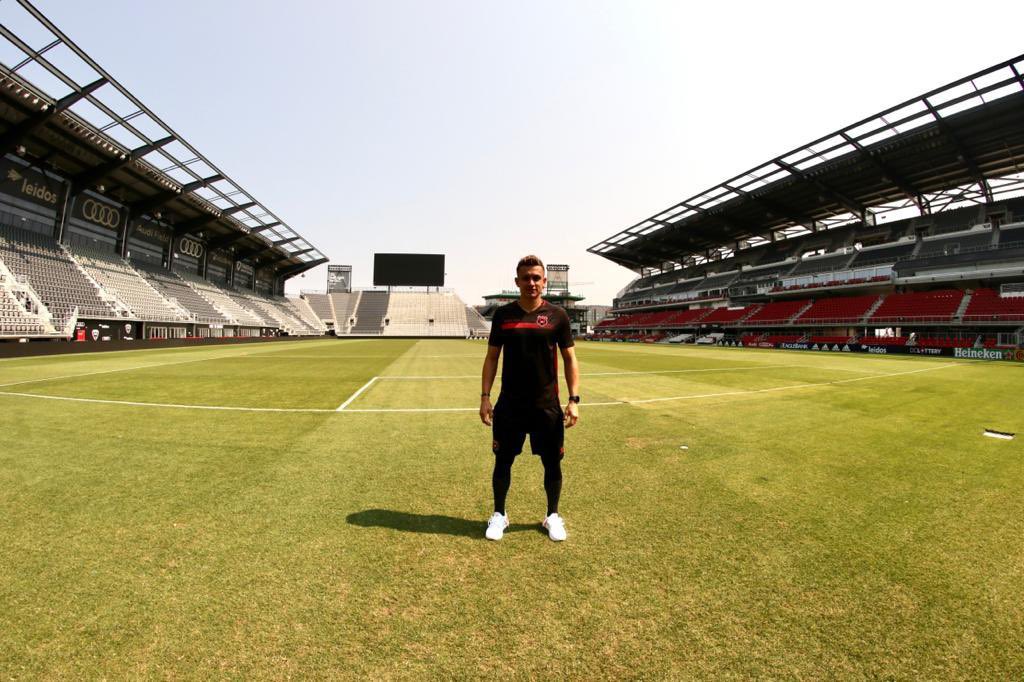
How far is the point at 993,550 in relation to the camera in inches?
107

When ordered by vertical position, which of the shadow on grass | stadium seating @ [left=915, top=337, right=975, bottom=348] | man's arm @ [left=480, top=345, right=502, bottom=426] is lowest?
the shadow on grass

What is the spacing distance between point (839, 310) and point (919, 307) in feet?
20.7

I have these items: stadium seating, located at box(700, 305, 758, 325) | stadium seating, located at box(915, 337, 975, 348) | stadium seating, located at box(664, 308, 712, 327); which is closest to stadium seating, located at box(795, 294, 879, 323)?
stadium seating, located at box(915, 337, 975, 348)

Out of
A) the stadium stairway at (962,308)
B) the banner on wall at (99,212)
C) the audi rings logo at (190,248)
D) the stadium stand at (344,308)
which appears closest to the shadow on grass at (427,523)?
the stadium stairway at (962,308)

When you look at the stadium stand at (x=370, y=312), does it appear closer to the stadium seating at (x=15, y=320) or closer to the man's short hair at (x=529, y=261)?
the stadium seating at (x=15, y=320)

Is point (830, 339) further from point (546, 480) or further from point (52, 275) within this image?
point (52, 275)

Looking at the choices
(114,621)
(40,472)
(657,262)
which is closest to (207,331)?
(40,472)

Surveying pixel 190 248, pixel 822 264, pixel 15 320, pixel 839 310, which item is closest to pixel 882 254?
pixel 822 264

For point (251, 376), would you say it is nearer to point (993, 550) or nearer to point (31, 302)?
point (993, 550)

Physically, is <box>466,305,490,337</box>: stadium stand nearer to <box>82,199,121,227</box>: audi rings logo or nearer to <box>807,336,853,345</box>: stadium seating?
<box>82,199,121,227</box>: audi rings logo

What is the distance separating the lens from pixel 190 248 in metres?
48.9

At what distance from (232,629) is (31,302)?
3792cm

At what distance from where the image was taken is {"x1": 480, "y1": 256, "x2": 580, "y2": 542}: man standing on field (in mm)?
2986

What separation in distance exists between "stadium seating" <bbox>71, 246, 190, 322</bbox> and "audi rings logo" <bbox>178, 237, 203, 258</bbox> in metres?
8.53
